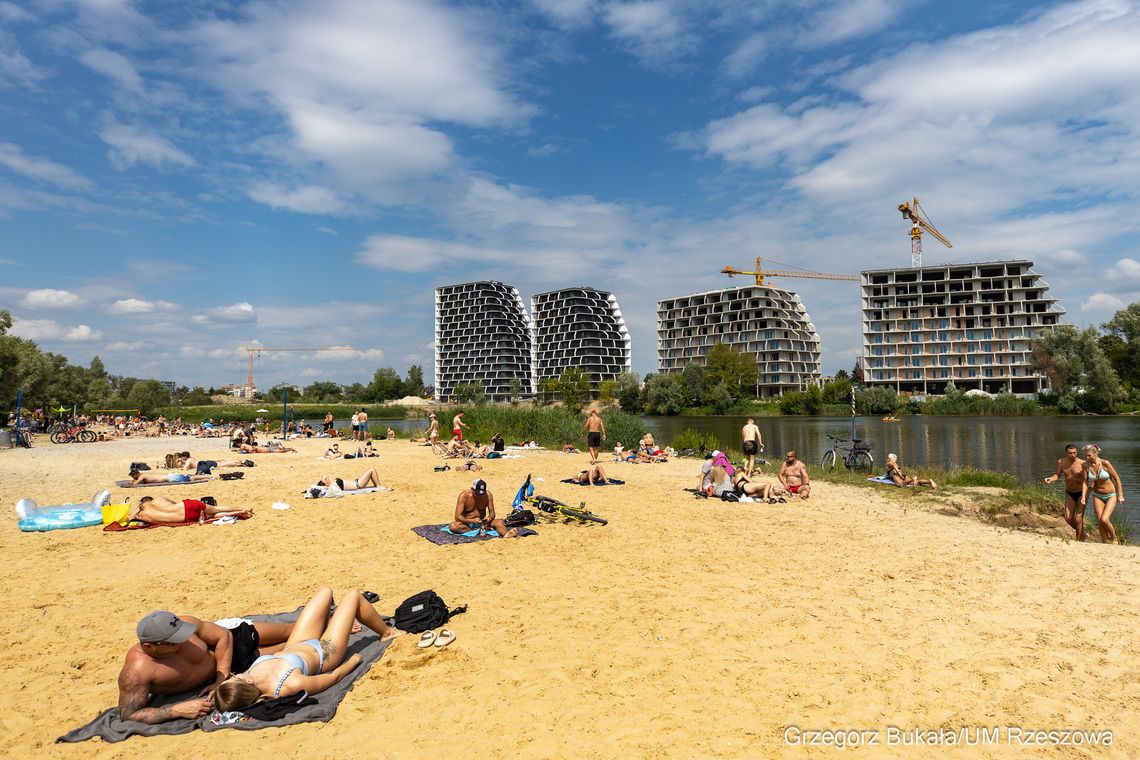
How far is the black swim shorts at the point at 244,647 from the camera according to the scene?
4535 millimetres

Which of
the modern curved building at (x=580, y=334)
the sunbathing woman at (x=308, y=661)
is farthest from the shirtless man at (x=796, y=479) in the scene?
the modern curved building at (x=580, y=334)

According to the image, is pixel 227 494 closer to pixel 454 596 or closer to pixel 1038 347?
pixel 454 596

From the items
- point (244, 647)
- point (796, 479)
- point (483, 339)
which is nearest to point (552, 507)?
point (796, 479)

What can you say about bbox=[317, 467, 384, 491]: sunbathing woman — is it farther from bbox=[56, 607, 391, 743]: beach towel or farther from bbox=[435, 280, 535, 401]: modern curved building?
bbox=[435, 280, 535, 401]: modern curved building

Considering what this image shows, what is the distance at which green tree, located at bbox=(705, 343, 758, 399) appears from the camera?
262 feet

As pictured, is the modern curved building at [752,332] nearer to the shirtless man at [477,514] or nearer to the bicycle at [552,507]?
the bicycle at [552,507]

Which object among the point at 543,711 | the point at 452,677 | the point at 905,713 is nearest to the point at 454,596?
the point at 452,677

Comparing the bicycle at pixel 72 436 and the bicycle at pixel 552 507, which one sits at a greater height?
the bicycle at pixel 72 436

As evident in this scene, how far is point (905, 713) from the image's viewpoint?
408cm

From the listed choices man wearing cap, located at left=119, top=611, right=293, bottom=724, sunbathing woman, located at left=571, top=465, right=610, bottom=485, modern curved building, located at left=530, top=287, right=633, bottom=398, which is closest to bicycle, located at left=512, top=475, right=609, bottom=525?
sunbathing woman, located at left=571, top=465, right=610, bottom=485

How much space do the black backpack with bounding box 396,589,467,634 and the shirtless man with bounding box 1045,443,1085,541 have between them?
9.81 m

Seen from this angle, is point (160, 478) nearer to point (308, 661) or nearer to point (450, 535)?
point (450, 535)

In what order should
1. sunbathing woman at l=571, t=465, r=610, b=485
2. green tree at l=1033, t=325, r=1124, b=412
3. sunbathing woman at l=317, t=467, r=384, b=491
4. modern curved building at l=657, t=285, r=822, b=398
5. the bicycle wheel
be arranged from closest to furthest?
the bicycle wheel
sunbathing woman at l=317, t=467, r=384, b=491
sunbathing woman at l=571, t=465, r=610, b=485
green tree at l=1033, t=325, r=1124, b=412
modern curved building at l=657, t=285, r=822, b=398

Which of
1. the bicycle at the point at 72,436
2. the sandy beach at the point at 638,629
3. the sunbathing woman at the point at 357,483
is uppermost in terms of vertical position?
the bicycle at the point at 72,436
